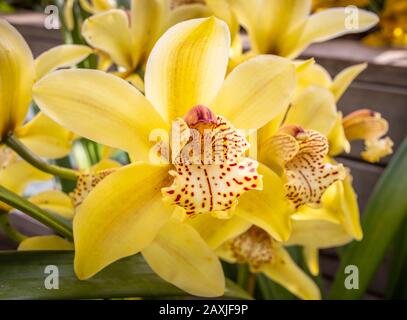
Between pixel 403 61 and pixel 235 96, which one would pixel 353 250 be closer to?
pixel 235 96

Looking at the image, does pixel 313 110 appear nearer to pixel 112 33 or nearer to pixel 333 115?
pixel 333 115

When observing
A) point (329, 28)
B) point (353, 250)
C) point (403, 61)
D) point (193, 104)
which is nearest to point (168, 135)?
point (193, 104)

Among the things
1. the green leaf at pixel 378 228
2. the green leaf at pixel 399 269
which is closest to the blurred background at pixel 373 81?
the green leaf at pixel 399 269

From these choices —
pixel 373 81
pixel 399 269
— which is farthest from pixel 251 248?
pixel 373 81

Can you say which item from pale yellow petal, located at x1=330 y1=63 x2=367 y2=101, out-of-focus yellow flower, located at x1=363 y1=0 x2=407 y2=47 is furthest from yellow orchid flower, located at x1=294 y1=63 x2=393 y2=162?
out-of-focus yellow flower, located at x1=363 y1=0 x2=407 y2=47

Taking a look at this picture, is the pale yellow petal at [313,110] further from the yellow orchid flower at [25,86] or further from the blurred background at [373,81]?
the blurred background at [373,81]
